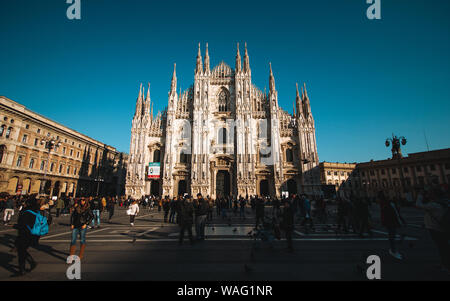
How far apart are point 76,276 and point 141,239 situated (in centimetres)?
379

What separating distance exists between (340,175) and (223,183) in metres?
35.2

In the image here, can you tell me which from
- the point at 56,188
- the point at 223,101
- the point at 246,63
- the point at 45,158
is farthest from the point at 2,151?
the point at 246,63

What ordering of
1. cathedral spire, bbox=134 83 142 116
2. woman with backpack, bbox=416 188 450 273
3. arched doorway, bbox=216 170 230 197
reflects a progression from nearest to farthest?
woman with backpack, bbox=416 188 450 273, arched doorway, bbox=216 170 230 197, cathedral spire, bbox=134 83 142 116

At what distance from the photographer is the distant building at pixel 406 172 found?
110 feet

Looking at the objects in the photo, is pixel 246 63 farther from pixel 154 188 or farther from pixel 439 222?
pixel 439 222

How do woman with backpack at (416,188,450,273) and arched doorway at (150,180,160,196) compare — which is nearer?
woman with backpack at (416,188,450,273)

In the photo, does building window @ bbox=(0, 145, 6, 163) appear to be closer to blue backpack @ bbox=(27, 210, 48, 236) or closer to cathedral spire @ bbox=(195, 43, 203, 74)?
cathedral spire @ bbox=(195, 43, 203, 74)

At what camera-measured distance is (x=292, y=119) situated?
102 feet

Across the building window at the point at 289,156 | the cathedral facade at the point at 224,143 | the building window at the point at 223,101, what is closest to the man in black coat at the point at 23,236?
the cathedral facade at the point at 224,143

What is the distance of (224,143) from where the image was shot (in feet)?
100

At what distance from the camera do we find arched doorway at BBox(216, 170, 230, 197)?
94.7 ft

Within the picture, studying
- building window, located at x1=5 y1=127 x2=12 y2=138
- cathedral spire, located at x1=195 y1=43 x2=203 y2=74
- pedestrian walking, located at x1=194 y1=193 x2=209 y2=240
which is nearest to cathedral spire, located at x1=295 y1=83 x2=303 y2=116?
cathedral spire, located at x1=195 y1=43 x2=203 y2=74
